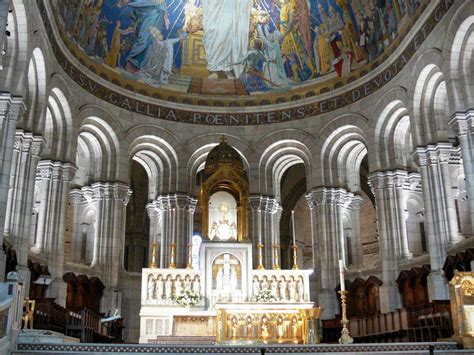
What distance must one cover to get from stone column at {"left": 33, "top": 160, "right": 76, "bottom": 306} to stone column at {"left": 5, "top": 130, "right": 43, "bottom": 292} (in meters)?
2.41

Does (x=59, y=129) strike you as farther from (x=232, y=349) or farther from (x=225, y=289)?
(x=232, y=349)

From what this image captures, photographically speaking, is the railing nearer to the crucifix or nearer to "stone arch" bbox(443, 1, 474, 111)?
the crucifix

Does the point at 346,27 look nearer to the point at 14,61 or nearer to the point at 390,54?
the point at 390,54

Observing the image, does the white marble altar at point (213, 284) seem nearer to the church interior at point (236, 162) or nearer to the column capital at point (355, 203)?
the church interior at point (236, 162)

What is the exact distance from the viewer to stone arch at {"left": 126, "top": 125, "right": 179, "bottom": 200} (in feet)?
89.6

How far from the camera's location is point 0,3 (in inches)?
561

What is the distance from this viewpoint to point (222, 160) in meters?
21.9

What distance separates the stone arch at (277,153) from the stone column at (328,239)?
1.31 meters

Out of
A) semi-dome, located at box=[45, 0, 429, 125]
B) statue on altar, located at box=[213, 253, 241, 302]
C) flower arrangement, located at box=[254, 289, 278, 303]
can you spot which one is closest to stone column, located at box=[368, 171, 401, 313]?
semi-dome, located at box=[45, 0, 429, 125]

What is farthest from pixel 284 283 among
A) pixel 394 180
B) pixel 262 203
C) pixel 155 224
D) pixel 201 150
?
pixel 201 150

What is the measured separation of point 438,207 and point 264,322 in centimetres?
835

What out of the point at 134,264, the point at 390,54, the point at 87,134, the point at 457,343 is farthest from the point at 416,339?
the point at 134,264

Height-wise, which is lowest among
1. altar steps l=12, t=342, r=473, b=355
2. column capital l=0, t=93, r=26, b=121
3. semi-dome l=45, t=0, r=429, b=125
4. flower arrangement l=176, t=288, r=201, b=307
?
altar steps l=12, t=342, r=473, b=355

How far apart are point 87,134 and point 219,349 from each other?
15764 mm
